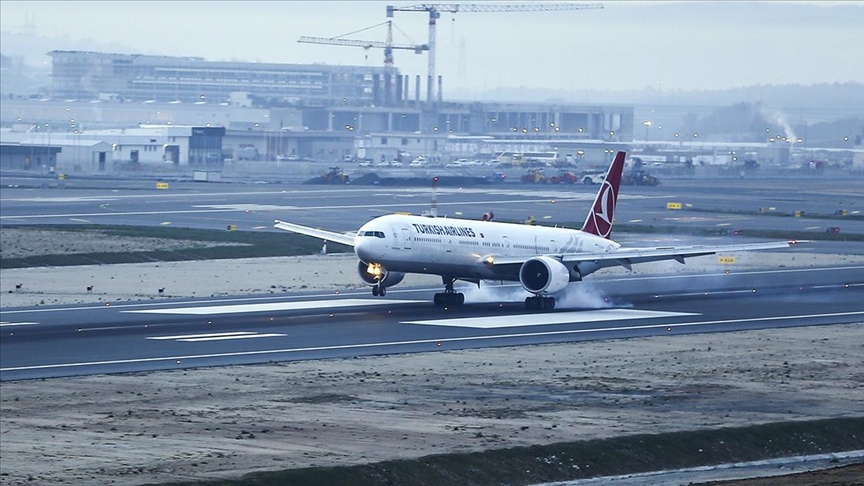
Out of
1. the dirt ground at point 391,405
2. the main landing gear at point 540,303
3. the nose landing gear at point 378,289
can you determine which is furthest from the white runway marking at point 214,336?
the main landing gear at point 540,303

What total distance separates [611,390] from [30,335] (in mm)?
24989

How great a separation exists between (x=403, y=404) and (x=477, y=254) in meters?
28.9

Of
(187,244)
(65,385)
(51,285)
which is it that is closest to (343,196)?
(187,244)

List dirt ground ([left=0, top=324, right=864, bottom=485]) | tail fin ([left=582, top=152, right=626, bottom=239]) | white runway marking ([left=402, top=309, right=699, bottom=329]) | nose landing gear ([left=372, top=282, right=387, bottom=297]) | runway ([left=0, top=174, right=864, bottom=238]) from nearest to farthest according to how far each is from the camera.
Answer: dirt ground ([left=0, top=324, right=864, bottom=485]) → white runway marking ([left=402, top=309, right=699, bottom=329]) → nose landing gear ([left=372, top=282, right=387, bottom=297]) → tail fin ([left=582, top=152, right=626, bottom=239]) → runway ([left=0, top=174, right=864, bottom=238])

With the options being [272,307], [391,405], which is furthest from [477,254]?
[391,405]

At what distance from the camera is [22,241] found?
9931 centimetres

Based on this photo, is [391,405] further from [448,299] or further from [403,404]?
[448,299]

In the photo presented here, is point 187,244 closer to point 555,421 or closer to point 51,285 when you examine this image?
point 51,285

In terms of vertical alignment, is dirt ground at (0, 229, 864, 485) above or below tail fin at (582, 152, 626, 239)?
below

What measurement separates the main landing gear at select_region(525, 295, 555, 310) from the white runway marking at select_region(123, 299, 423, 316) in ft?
20.2

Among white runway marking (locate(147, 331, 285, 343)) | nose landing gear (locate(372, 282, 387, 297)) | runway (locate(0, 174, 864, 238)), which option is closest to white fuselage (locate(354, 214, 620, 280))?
nose landing gear (locate(372, 282, 387, 297))

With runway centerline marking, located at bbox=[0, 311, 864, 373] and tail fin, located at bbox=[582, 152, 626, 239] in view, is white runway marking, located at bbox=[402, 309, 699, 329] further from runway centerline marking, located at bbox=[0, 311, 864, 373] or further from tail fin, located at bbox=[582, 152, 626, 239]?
tail fin, located at bbox=[582, 152, 626, 239]

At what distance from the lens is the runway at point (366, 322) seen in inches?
2067

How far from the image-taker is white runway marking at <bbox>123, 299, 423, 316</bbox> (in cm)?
6700
